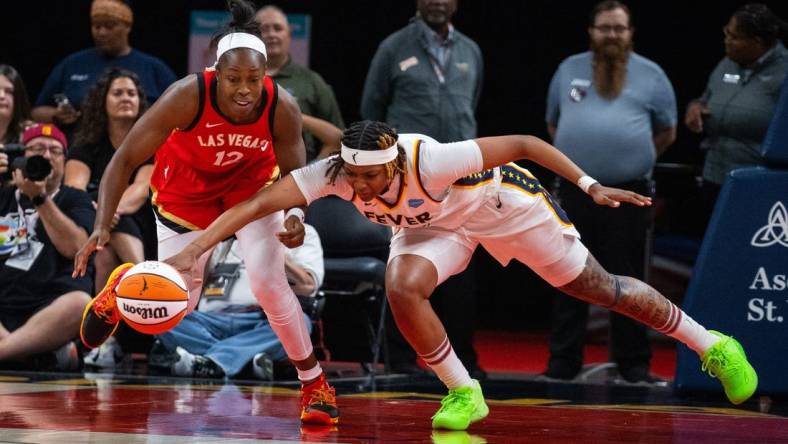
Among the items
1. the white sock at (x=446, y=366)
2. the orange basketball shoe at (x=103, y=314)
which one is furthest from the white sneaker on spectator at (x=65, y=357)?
the white sock at (x=446, y=366)

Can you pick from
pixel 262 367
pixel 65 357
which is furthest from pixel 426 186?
pixel 65 357

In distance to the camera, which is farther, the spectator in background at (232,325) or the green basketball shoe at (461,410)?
the spectator in background at (232,325)

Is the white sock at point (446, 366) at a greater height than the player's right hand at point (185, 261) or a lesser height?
lesser

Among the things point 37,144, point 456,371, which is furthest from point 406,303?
point 37,144

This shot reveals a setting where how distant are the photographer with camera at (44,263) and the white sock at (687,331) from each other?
3624 mm

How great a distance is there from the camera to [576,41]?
11438 mm

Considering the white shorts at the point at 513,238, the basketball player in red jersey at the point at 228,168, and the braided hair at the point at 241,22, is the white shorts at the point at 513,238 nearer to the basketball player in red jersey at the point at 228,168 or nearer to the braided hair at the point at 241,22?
the basketball player in red jersey at the point at 228,168

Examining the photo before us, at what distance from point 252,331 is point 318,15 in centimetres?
504

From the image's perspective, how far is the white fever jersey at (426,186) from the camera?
5.04 metres

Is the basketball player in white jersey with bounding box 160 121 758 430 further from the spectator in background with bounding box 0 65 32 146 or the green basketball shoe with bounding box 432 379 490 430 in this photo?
the spectator in background with bounding box 0 65 32 146

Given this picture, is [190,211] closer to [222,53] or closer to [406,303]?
[222,53]

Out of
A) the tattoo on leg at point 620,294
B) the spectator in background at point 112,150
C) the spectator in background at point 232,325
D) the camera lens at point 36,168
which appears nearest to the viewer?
the tattoo on leg at point 620,294

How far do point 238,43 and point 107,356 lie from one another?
11.1ft

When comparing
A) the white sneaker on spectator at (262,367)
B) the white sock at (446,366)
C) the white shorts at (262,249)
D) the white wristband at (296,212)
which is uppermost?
the white wristband at (296,212)
